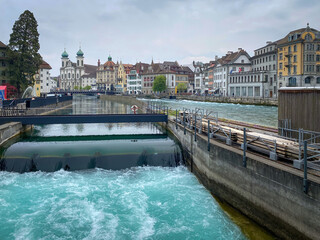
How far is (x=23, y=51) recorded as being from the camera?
7312 cm

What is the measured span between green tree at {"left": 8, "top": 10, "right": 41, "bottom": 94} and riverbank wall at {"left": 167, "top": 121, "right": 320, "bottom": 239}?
6286 centimetres

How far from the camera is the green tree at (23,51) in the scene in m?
72.1

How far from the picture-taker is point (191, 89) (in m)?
169

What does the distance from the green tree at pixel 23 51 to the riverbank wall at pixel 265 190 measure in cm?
6286

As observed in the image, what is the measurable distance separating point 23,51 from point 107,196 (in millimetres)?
64130

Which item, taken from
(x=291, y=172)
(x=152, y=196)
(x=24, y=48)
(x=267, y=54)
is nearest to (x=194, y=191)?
(x=152, y=196)

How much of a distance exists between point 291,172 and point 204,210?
6.11 m

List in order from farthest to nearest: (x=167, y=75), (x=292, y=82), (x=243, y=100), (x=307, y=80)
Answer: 1. (x=167, y=75)
2. (x=243, y=100)
3. (x=292, y=82)
4. (x=307, y=80)

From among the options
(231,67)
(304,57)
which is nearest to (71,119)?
(304,57)

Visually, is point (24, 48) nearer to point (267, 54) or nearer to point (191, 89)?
point (267, 54)

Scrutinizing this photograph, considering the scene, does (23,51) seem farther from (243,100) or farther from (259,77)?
(259,77)

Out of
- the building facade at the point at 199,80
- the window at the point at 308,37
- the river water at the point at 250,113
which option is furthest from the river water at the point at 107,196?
the building facade at the point at 199,80

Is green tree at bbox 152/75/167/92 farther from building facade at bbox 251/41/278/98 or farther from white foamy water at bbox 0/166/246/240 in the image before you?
white foamy water at bbox 0/166/246/240

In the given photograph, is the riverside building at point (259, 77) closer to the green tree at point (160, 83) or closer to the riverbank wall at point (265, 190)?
the green tree at point (160, 83)
